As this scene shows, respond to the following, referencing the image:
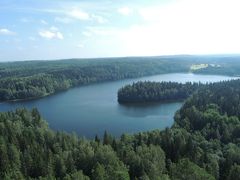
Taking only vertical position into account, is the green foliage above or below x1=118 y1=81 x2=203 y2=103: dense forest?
above

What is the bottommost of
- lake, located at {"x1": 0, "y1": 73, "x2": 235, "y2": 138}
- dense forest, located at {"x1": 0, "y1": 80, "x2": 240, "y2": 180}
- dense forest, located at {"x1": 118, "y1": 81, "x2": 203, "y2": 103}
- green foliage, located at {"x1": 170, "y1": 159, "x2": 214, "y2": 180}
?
lake, located at {"x1": 0, "y1": 73, "x2": 235, "y2": 138}

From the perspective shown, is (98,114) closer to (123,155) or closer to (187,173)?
(123,155)

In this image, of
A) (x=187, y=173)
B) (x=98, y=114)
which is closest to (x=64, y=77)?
(x=98, y=114)

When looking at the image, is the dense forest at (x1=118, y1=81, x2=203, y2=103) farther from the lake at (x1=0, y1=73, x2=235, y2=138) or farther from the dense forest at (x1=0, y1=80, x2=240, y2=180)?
the dense forest at (x1=0, y1=80, x2=240, y2=180)

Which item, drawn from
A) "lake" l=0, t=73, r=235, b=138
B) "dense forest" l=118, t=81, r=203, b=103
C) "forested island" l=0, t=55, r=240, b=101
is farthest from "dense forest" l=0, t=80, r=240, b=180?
"forested island" l=0, t=55, r=240, b=101

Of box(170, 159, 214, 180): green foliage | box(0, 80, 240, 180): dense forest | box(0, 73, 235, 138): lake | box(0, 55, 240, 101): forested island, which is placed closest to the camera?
box(170, 159, 214, 180): green foliage

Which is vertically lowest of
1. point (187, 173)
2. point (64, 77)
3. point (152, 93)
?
point (152, 93)
